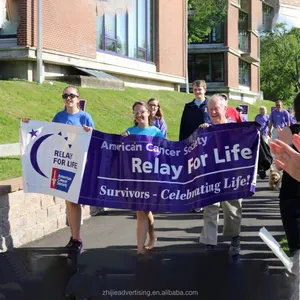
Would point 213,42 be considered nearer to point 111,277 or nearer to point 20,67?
point 20,67

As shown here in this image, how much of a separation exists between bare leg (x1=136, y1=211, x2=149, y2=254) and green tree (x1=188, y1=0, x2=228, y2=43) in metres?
40.2

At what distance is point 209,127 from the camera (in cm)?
700

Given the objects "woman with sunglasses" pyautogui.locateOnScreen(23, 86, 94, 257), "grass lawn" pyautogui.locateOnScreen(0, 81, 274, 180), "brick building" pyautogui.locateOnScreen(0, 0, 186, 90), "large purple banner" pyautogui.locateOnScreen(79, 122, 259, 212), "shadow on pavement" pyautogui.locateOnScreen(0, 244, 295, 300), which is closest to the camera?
"shadow on pavement" pyautogui.locateOnScreen(0, 244, 295, 300)

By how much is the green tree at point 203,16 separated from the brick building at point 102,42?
29.8 feet

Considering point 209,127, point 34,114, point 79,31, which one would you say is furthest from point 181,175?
point 79,31

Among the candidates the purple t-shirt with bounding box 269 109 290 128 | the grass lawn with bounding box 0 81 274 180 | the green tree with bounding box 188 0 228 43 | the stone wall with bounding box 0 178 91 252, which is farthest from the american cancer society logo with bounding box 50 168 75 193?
the green tree with bounding box 188 0 228 43

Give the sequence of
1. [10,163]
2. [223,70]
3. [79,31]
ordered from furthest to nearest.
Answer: [223,70] < [79,31] < [10,163]

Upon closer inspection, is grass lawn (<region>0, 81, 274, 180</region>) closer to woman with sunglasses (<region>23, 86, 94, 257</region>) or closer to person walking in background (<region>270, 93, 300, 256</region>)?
woman with sunglasses (<region>23, 86, 94, 257</region>)

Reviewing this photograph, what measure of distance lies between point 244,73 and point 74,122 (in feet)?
189

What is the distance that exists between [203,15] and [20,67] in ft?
100

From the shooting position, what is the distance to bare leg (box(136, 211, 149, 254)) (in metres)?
7.08

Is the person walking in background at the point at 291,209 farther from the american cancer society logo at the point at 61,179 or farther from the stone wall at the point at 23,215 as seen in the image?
the stone wall at the point at 23,215

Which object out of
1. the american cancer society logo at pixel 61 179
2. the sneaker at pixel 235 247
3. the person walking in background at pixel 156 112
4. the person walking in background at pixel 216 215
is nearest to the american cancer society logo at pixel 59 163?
the american cancer society logo at pixel 61 179

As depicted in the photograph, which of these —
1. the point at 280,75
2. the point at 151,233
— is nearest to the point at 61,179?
the point at 151,233
